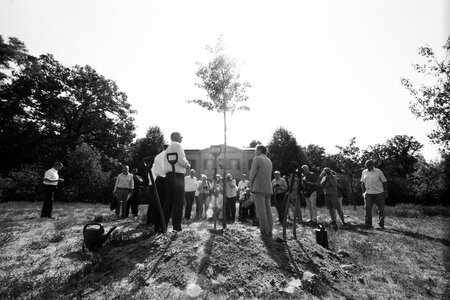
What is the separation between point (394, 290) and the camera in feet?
13.6

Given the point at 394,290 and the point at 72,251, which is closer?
the point at 394,290

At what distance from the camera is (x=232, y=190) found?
11.4 m

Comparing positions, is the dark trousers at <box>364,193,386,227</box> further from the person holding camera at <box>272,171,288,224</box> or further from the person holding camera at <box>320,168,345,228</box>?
the person holding camera at <box>272,171,288,224</box>

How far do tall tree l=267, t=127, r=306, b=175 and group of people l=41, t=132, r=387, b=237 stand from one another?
26333mm

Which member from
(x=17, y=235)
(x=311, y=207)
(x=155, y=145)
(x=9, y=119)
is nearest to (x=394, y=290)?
(x=311, y=207)

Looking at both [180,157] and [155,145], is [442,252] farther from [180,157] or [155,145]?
[155,145]

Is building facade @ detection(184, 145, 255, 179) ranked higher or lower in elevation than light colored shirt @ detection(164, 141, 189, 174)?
higher

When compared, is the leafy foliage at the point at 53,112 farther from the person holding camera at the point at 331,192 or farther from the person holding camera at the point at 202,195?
the person holding camera at the point at 331,192

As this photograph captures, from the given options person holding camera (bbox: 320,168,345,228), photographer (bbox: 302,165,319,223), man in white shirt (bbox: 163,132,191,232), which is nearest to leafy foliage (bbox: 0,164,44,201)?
man in white shirt (bbox: 163,132,191,232)

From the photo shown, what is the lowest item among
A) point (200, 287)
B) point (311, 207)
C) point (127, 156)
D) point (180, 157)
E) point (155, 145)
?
point (200, 287)

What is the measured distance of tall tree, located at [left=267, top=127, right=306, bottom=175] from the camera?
126ft

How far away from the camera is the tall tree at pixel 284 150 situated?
38344mm

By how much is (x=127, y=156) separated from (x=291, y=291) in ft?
119

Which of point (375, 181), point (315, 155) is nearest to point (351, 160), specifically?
point (375, 181)
